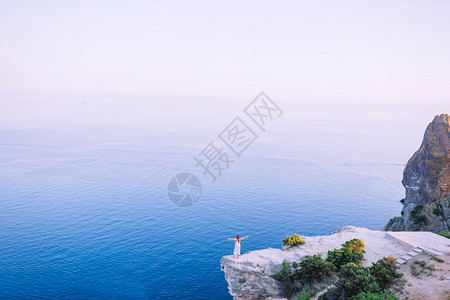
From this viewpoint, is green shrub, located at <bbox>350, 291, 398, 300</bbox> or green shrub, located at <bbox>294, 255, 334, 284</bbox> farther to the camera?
green shrub, located at <bbox>294, 255, 334, 284</bbox>

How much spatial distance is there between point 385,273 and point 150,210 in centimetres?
5314

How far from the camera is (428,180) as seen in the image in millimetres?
61719

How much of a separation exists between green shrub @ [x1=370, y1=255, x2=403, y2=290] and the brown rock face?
27.7 metres

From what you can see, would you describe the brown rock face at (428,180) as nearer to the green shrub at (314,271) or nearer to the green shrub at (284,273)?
the green shrub at (314,271)

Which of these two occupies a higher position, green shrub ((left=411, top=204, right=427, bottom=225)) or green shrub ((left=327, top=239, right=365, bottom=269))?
green shrub ((left=327, top=239, right=365, bottom=269))

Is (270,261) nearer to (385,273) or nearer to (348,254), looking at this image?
(348,254)

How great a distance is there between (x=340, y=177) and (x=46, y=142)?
124 metres

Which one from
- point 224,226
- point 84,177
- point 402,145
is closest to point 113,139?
point 84,177

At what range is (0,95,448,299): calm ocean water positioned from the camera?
43.5m

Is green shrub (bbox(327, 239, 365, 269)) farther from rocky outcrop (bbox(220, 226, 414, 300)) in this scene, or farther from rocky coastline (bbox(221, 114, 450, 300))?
rocky outcrop (bbox(220, 226, 414, 300))

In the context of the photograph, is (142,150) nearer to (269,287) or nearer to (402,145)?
(269,287)

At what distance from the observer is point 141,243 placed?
176 ft

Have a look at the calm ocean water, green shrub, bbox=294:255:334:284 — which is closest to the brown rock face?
the calm ocean water

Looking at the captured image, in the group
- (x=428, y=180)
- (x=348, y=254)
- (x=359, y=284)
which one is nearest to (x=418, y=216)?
(x=428, y=180)
